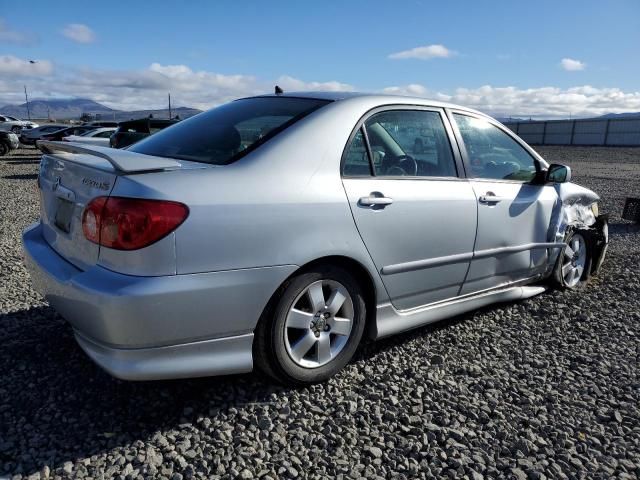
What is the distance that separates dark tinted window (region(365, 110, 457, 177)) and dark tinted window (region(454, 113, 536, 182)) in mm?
228

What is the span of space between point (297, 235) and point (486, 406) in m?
1.32

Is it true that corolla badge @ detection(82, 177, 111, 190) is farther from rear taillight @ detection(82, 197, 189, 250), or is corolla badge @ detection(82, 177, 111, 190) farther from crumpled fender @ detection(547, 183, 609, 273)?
crumpled fender @ detection(547, 183, 609, 273)

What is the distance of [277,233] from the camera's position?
2.40 meters

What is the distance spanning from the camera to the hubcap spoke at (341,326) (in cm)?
276

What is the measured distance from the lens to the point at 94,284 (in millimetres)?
2188

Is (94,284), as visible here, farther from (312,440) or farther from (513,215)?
(513,215)

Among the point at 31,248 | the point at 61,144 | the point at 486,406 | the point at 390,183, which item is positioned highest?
the point at 61,144

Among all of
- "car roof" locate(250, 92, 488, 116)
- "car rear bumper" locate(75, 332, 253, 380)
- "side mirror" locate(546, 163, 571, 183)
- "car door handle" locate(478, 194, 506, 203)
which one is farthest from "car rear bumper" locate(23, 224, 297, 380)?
"side mirror" locate(546, 163, 571, 183)

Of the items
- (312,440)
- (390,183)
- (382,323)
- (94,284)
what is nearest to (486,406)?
(382,323)

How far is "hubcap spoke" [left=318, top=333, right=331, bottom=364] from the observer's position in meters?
2.74

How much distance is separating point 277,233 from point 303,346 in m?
0.64

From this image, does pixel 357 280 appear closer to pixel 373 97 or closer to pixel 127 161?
pixel 373 97

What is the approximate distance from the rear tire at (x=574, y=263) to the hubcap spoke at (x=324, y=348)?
8.12ft

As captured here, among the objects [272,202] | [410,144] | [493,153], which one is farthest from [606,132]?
[272,202]
